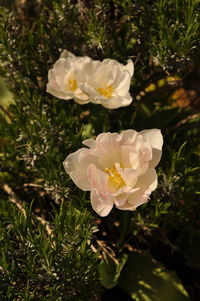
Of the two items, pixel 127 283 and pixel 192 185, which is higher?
pixel 192 185

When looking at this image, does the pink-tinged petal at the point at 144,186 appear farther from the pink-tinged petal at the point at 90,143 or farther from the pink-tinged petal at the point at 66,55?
the pink-tinged petal at the point at 66,55

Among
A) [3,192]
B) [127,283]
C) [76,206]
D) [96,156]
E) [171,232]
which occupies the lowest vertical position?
[171,232]

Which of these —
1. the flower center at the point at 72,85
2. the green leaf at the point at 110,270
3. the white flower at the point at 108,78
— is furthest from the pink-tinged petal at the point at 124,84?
the green leaf at the point at 110,270

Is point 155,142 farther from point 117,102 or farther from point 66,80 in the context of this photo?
point 66,80

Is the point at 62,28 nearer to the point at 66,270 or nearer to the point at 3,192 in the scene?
the point at 3,192

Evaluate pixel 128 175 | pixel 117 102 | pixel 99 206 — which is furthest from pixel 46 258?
pixel 117 102

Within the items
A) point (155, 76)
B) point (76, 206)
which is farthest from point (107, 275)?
point (155, 76)
